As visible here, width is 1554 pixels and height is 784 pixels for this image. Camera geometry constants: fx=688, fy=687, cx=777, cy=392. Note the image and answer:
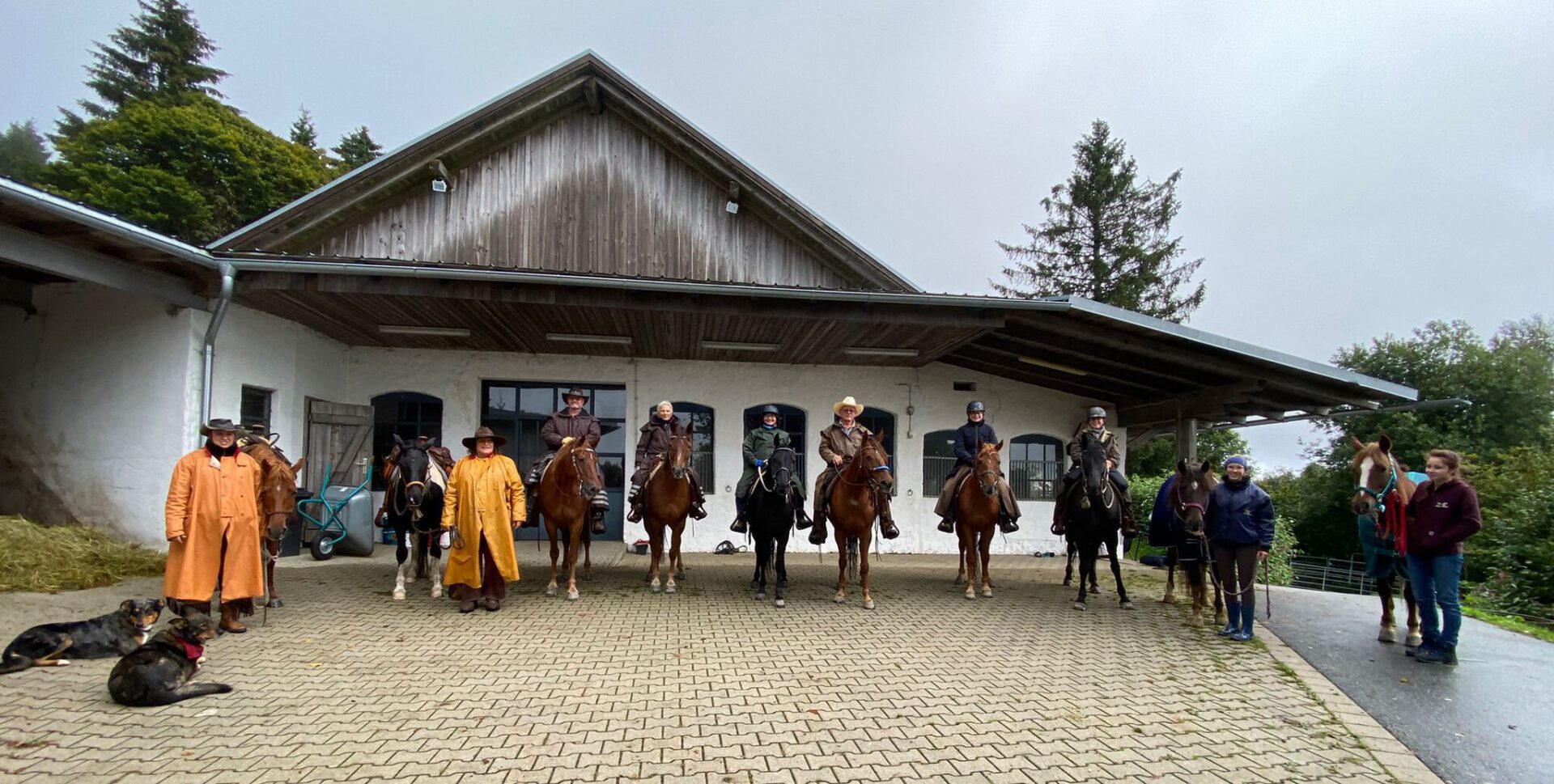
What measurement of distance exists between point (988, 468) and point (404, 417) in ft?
30.6

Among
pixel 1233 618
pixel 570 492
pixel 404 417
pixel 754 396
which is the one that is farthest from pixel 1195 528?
pixel 404 417

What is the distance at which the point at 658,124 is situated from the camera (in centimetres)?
1081

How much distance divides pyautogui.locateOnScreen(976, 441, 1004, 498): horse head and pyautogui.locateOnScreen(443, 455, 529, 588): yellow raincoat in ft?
15.2

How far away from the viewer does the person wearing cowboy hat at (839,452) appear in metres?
7.24

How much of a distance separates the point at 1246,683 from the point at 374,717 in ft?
18.7

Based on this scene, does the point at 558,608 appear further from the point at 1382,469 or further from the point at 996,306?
the point at 1382,469

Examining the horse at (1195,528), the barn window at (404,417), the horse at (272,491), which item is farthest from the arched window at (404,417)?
the horse at (1195,528)

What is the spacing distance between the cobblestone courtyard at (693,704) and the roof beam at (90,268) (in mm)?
2986

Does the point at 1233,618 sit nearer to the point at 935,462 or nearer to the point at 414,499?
the point at 935,462

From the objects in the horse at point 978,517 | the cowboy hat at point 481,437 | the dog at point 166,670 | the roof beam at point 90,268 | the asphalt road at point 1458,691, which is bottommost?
the asphalt road at point 1458,691

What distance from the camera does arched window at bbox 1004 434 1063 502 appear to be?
12656 mm

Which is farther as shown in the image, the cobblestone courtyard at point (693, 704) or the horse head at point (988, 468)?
the horse head at point (988, 468)

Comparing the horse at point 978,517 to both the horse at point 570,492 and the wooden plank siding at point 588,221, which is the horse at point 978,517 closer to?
the horse at point 570,492

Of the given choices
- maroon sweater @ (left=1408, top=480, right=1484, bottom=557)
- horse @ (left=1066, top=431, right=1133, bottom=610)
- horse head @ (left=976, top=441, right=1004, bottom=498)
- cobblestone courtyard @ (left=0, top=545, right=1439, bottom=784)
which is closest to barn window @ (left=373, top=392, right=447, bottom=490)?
cobblestone courtyard @ (left=0, top=545, right=1439, bottom=784)
